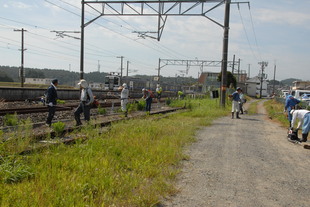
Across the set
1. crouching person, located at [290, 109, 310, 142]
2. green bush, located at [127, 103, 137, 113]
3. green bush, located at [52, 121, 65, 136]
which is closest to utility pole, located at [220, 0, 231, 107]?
green bush, located at [127, 103, 137, 113]

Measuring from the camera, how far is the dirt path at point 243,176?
4.76m

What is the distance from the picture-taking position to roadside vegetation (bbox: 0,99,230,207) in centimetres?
411

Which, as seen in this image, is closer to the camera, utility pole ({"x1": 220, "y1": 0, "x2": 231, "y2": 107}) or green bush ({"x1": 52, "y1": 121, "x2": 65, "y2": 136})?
green bush ({"x1": 52, "y1": 121, "x2": 65, "y2": 136})

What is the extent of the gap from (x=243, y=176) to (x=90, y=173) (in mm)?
2854

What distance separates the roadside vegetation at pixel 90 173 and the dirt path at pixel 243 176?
14.3 inches

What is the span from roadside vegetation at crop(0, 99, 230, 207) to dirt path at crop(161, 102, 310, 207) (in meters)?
0.36

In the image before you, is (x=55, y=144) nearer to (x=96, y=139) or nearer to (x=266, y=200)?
(x=96, y=139)

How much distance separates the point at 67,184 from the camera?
4.50 m

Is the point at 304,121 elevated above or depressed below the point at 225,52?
below

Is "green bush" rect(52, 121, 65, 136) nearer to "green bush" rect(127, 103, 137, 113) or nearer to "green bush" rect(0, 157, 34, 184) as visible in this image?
"green bush" rect(0, 157, 34, 184)

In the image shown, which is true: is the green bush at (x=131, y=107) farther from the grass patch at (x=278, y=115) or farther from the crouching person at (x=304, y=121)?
the crouching person at (x=304, y=121)

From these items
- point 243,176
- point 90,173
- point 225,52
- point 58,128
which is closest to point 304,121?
point 243,176

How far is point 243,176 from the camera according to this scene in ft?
19.9

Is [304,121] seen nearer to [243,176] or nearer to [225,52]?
[243,176]
